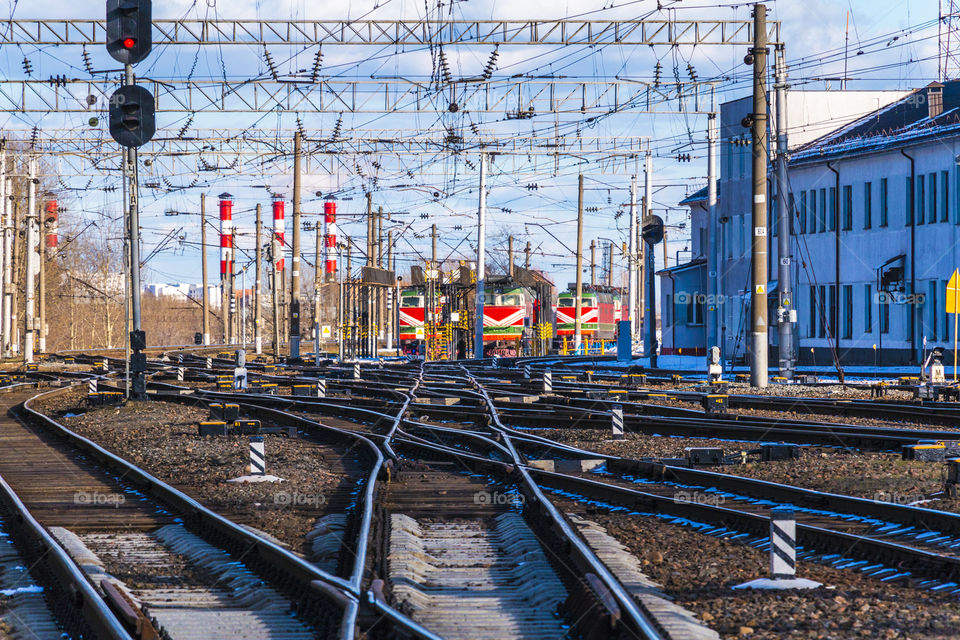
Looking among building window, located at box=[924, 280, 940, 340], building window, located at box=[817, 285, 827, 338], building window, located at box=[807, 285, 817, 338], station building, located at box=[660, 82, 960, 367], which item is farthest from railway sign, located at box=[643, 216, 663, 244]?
building window, located at box=[807, 285, 817, 338]

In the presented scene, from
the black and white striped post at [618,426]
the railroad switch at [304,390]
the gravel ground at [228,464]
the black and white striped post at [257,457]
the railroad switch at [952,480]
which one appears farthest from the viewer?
the railroad switch at [304,390]

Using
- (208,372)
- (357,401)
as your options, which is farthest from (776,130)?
(208,372)

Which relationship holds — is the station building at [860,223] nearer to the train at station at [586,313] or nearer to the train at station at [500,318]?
the train at station at [500,318]

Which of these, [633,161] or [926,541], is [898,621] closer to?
[926,541]

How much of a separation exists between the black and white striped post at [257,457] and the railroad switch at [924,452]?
746 cm

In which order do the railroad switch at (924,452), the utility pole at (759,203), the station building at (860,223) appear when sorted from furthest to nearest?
the station building at (860,223) → the utility pole at (759,203) → the railroad switch at (924,452)

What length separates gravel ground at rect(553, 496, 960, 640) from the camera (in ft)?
21.5

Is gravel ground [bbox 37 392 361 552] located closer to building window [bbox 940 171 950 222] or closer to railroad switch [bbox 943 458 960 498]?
railroad switch [bbox 943 458 960 498]

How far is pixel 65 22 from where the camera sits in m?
33.3

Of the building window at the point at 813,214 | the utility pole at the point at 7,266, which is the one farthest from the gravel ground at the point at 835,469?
the utility pole at the point at 7,266

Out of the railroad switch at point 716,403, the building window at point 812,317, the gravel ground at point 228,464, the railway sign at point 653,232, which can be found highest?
the railway sign at point 653,232

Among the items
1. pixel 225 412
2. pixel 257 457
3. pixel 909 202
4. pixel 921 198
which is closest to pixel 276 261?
pixel 909 202

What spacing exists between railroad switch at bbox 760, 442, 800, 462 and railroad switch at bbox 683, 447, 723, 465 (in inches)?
27.0

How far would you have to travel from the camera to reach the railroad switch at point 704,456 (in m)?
13.9
